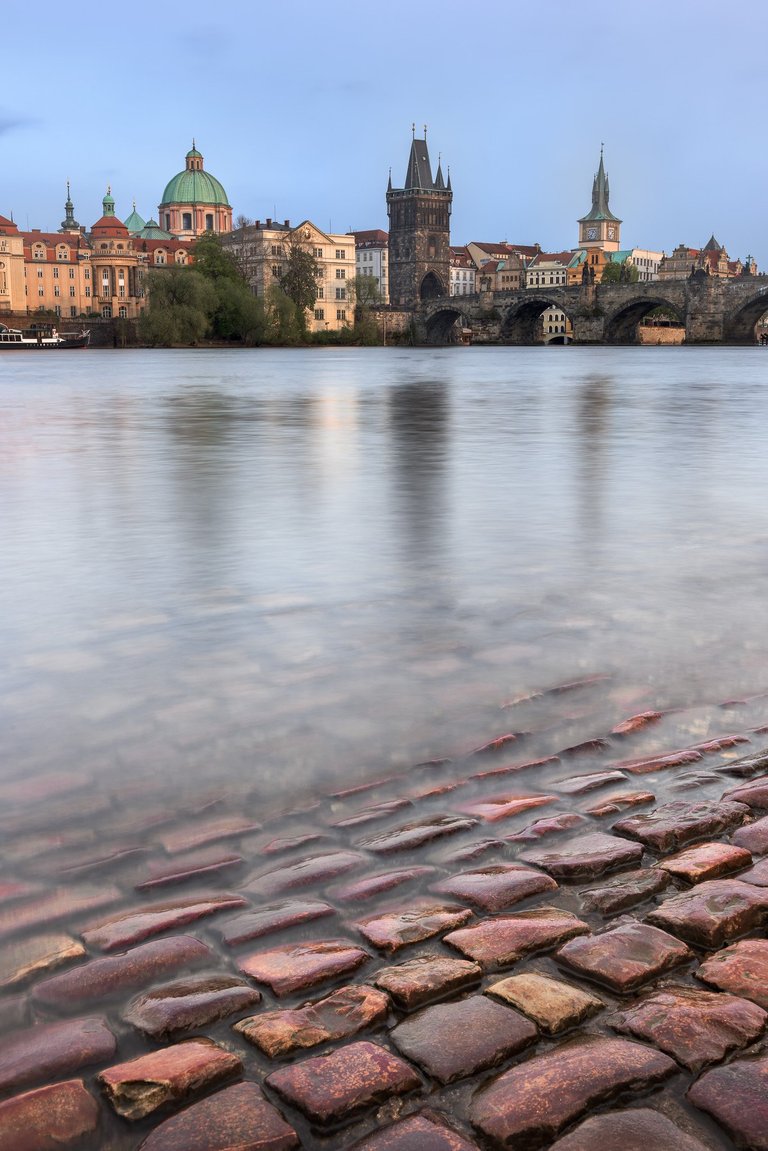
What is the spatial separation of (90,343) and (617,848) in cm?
10158

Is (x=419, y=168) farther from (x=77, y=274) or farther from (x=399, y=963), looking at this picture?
(x=399, y=963)

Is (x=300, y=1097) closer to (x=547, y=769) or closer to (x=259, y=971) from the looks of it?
(x=259, y=971)

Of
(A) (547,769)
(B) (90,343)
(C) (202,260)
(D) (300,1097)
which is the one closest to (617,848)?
(A) (547,769)

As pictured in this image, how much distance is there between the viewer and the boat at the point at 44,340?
9475cm

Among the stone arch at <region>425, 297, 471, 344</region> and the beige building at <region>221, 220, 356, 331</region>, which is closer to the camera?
the beige building at <region>221, 220, 356, 331</region>

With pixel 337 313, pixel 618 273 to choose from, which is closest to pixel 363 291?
pixel 337 313

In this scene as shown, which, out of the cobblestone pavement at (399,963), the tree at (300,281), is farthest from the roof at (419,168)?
the cobblestone pavement at (399,963)

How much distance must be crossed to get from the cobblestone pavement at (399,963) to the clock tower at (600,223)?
644 feet

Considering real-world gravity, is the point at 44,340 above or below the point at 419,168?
below

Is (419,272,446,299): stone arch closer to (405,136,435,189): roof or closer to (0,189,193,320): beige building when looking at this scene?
(405,136,435,189): roof

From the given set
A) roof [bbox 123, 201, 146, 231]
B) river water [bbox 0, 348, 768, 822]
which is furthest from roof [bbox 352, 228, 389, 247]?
river water [bbox 0, 348, 768, 822]

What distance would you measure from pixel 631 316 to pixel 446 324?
87.0 feet

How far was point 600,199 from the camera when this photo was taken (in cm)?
19475

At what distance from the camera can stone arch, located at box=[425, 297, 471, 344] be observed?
122481 millimetres
